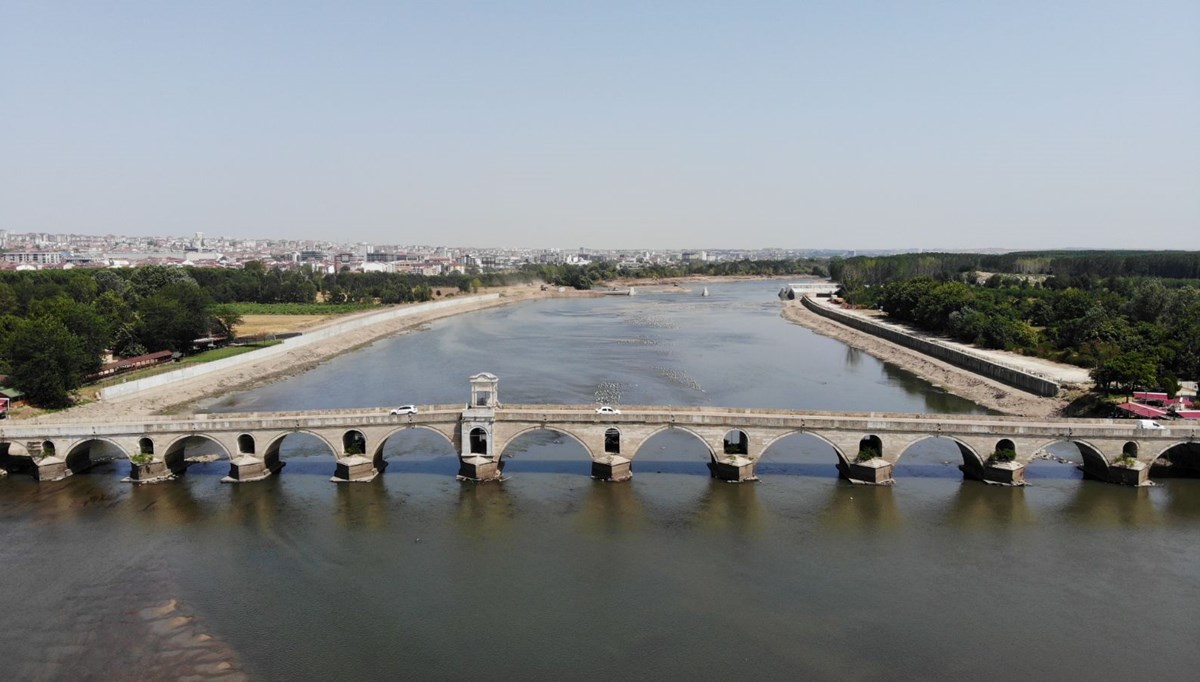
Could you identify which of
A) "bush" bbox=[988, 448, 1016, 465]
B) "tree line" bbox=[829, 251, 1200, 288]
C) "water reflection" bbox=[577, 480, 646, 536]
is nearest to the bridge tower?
"water reflection" bbox=[577, 480, 646, 536]

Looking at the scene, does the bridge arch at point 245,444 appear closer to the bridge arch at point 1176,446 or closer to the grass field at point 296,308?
the bridge arch at point 1176,446

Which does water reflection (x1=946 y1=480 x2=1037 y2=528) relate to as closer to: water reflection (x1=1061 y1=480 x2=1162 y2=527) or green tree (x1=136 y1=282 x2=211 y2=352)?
water reflection (x1=1061 y1=480 x2=1162 y2=527)

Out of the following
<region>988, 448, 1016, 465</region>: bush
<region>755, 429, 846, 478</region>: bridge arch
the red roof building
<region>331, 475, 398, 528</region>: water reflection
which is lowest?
<region>331, 475, 398, 528</region>: water reflection

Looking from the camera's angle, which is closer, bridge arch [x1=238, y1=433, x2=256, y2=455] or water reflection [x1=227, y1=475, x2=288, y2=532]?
water reflection [x1=227, y1=475, x2=288, y2=532]

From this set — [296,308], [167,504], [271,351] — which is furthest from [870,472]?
[296,308]

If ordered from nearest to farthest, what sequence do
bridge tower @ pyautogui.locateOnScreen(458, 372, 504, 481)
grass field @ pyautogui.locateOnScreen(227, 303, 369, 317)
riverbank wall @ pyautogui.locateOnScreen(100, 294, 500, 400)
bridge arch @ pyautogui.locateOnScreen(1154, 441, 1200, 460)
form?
bridge arch @ pyautogui.locateOnScreen(1154, 441, 1200, 460) < bridge tower @ pyautogui.locateOnScreen(458, 372, 504, 481) < riverbank wall @ pyautogui.locateOnScreen(100, 294, 500, 400) < grass field @ pyautogui.locateOnScreen(227, 303, 369, 317)

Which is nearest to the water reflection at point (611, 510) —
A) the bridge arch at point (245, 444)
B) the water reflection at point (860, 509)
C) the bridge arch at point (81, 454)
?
the water reflection at point (860, 509)

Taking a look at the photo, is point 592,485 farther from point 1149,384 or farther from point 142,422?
point 1149,384
